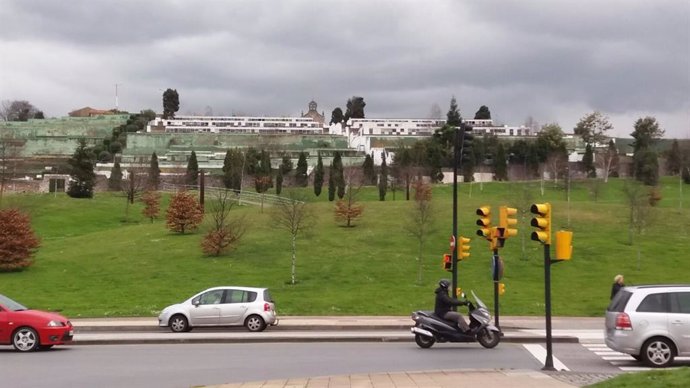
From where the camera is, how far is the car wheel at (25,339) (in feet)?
68.5

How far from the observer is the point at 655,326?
1734cm

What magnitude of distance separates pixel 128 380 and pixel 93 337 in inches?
361

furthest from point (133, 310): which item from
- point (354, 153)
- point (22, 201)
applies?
point (354, 153)

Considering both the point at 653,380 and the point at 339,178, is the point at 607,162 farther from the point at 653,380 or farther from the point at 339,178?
the point at 653,380

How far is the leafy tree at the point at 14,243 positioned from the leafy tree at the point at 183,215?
11558mm

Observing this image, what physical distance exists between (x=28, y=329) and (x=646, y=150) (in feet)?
323

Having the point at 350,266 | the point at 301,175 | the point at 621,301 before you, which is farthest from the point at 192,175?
the point at 621,301

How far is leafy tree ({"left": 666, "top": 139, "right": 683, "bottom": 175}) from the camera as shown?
112375 mm

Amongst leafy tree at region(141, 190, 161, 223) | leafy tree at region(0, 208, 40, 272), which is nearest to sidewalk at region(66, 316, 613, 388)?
leafy tree at region(0, 208, 40, 272)

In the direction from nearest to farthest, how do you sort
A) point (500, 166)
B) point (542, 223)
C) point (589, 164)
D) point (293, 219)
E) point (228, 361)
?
point (542, 223) → point (228, 361) → point (293, 219) → point (500, 166) → point (589, 164)

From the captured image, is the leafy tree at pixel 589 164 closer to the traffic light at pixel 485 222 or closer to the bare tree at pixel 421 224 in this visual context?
the bare tree at pixel 421 224

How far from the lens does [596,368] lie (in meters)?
17.3

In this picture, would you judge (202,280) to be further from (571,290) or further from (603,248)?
(603,248)

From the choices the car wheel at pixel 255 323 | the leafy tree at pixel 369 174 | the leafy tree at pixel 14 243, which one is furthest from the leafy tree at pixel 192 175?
the car wheel at pixel 255 323
